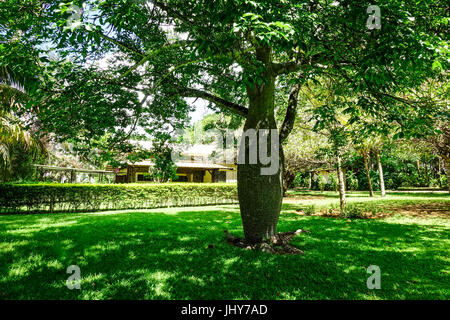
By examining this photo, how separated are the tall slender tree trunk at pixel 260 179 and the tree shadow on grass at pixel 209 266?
0.68 metres

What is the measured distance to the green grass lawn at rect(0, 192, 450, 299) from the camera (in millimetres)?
3467

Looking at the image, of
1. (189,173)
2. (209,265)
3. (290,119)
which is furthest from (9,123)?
(189,173)

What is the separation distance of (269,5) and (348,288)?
15.2ft

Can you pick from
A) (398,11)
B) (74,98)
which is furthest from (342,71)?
(74,98)

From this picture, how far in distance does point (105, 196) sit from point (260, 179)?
11536 mm

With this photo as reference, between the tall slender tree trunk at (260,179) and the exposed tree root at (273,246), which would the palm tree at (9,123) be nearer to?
the tall slender tree trunk at (260,179)

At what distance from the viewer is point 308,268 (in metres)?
4.38

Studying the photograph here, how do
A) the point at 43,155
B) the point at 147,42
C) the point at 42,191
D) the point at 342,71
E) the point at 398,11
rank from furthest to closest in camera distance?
the point at 43,155 < the point at 42,191 < the point at 147,42 < the point at 342,71 < the point at 398,11

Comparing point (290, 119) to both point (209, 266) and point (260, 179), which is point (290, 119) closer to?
point (260, 179)

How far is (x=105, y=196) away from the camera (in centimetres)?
1359

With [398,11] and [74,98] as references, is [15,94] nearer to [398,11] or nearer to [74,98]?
[74,98]

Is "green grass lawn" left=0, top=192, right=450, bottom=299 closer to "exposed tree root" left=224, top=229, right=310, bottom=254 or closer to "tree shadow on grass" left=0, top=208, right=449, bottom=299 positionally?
"tree shadow on grass" left=0, top=208, right=449, bottom=299

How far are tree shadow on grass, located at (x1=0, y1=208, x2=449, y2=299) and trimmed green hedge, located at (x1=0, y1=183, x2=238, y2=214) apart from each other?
525cm

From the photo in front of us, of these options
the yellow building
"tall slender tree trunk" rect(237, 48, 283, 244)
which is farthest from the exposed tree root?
the yellow building
